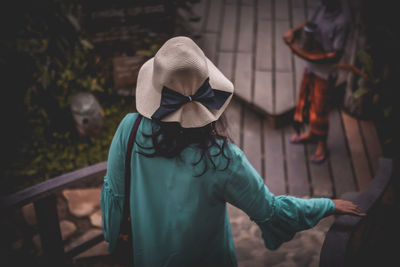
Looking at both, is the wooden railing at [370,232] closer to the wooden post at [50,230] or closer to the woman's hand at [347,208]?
the woman's hand at [347,208]

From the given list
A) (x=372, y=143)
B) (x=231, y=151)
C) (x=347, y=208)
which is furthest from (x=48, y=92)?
(x=372, y=143)

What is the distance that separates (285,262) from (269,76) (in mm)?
2100

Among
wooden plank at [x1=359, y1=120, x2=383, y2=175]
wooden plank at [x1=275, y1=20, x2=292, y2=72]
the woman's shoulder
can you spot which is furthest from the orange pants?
the woman's shoulder

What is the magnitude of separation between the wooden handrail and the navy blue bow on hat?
0.94 meters

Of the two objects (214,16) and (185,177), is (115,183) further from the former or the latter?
(214,16)

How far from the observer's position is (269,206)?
4.78 feet

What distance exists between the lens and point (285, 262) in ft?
8.00

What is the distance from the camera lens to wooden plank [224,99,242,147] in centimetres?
356

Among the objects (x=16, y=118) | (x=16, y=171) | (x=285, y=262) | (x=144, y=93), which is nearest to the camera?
(x=144, y=93)

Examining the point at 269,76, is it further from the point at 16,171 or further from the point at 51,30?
the point at 16,171

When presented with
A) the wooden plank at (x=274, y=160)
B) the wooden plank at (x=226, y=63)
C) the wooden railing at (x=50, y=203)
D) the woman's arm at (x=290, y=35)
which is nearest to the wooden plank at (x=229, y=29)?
the wooden plank at (x=226, y=63)

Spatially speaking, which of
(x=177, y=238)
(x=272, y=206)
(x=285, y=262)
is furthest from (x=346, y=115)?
(x=177, y=238)

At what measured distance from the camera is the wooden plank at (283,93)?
11.9 feet

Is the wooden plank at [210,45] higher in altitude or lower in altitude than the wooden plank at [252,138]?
higher
